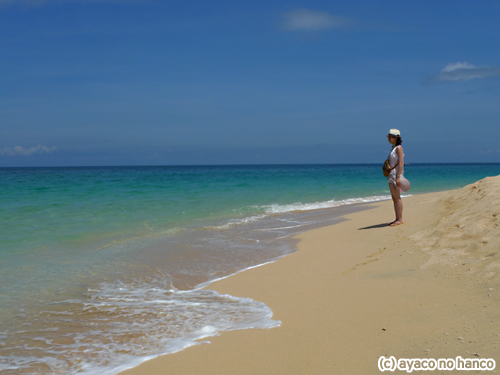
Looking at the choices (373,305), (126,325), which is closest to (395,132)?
(373,305)

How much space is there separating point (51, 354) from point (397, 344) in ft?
9.52

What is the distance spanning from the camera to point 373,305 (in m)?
3.73

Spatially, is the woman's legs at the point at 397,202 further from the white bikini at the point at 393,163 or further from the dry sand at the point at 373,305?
the dry sand at the point at 373,305

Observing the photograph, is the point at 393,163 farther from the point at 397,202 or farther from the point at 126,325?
the point at 126,325

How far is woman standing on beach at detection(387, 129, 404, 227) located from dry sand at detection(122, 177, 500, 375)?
1.31m

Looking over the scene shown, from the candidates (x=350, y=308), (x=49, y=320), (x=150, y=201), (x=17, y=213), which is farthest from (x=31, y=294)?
(x=150, y=201)

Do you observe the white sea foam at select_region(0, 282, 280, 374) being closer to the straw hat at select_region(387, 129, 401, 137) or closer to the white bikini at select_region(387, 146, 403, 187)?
the white bikini at select_region(387, 146, 403, 187)

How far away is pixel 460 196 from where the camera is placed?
25.2ft

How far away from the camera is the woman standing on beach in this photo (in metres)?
7.43

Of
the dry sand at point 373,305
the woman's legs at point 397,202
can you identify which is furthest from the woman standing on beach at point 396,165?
the dry sand at point 373,305

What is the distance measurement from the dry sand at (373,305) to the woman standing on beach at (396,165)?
1312 mm

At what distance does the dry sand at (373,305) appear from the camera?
2.87 metres

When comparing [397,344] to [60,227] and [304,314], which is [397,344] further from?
[60,227]

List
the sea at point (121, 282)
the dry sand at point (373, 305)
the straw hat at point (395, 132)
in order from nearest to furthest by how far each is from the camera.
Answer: the dry sand at point (373, 305)
the sea at point (121, 282)
the straw hat at point (395, 132)
